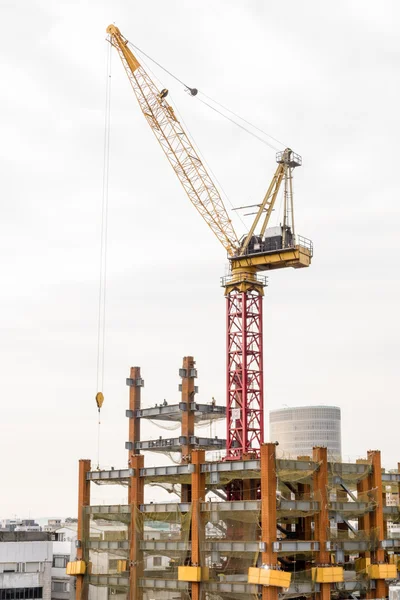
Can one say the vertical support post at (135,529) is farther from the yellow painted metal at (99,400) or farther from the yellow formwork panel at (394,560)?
the yellow formwork panel at (394,560)

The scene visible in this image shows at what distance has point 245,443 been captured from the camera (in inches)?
4520

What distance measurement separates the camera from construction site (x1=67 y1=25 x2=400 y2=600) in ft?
289

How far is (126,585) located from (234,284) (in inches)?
1678

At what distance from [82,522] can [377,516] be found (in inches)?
1430

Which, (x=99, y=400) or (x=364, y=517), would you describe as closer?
(x=364, y=517)

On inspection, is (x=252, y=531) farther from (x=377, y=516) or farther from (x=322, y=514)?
(x=377, y=516)

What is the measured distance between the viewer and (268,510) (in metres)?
84.5

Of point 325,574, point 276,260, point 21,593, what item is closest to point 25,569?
point 21,593

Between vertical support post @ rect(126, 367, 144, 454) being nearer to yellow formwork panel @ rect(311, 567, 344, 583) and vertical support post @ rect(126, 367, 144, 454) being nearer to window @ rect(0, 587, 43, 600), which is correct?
window @ rect(0, 587, 43, 600)

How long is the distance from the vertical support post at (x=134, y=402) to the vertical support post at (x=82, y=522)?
39.5 ft

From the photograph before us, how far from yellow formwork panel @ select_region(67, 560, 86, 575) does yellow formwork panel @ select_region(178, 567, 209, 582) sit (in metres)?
19.9

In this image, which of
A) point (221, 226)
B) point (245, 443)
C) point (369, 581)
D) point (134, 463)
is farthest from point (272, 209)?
point (369, 581)

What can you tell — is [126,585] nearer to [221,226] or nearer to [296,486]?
[296,486]

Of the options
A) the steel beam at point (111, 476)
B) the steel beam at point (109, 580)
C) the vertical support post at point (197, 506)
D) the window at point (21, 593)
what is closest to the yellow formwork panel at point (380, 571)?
the vertical support post at point (197, 506)
